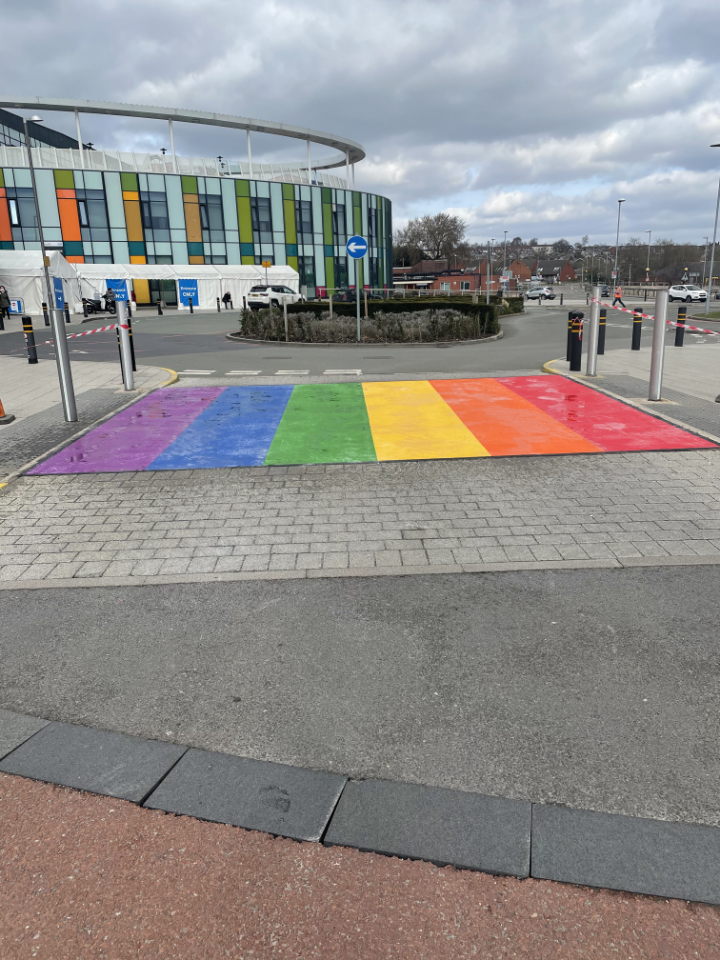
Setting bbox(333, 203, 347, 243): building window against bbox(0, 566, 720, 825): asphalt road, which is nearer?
→ bbox(0, 566, 720, 825): asphalt road

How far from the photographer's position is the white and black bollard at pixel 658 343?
10213 mm

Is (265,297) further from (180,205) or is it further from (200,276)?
(180,205)

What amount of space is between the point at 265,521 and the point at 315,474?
5.07 feet

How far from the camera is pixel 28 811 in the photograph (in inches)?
109

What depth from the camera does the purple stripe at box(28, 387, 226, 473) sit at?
7961 mm

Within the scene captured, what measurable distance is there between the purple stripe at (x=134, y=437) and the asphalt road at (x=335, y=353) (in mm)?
4147

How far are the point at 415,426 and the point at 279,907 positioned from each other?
309 inches

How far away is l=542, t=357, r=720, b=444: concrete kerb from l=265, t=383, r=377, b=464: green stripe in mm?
4155

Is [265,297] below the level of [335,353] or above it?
above

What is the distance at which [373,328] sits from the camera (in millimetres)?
23359

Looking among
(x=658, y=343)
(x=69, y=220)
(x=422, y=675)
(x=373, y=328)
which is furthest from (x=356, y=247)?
(x=69, y=220)

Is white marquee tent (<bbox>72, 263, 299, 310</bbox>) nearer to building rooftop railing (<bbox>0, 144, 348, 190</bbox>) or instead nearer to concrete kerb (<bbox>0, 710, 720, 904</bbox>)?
building rooftop railing (<bbox>0, 144, 348, 190</bbox>)

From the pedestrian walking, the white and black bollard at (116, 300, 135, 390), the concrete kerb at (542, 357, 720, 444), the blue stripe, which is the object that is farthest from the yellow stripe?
the pedestrian walking

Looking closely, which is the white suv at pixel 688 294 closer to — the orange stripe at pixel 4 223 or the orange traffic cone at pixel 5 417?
the orange stripe at pixel 4 223
